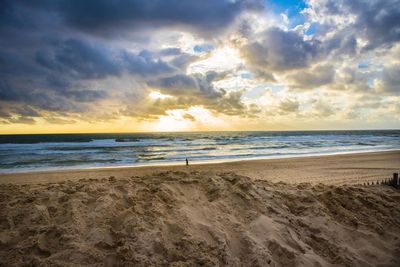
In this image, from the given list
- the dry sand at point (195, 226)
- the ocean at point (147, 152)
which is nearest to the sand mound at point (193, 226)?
the dry sand at point (195, 226)

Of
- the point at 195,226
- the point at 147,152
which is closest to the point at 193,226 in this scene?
the point at 195,226

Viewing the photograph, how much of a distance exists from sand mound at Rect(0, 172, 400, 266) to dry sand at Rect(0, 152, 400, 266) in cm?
2

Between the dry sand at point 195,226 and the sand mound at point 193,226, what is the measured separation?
0.05 feet

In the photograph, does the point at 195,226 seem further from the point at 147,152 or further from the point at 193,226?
the point at 147,152

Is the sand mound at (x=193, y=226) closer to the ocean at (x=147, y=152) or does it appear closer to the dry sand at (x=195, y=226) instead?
the dry sand at (x=195, y=226)

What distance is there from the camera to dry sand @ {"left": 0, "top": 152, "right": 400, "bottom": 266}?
3568 mm

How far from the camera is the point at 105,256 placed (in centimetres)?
350

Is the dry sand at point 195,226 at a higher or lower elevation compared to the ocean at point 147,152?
higher

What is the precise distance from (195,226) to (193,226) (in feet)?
0.10

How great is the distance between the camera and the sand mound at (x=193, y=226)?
11.7 ft

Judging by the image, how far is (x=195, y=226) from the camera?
4.12 metres

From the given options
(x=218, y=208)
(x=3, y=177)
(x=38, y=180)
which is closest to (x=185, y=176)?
(x=218, y=208)

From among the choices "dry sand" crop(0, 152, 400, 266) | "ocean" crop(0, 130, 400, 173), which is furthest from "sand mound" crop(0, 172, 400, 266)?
"ocean" crop(0, 130, 400, 173)

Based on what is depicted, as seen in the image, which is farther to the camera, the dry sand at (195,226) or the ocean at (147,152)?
the ocean at (147,152)
